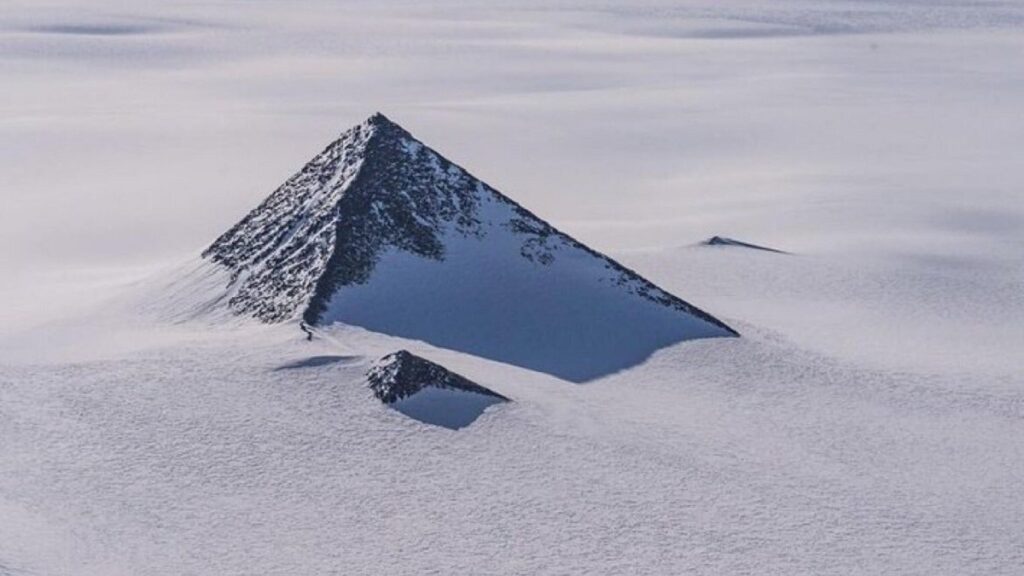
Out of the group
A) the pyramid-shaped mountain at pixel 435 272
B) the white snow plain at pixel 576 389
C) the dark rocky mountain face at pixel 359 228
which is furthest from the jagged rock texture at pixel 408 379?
the dark rocky mountain face at pixel 359 228

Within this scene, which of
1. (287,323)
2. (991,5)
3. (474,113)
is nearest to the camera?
(287,323)

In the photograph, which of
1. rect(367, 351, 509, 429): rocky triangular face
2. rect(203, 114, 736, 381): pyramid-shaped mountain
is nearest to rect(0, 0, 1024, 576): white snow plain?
rect(367, 351, 509, 429): rocky triangular face

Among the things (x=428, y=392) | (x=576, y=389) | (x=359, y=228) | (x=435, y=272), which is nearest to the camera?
(x=428, y=392)

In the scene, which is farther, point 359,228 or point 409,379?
point 359,228

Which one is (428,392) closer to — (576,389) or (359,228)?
(576,389)

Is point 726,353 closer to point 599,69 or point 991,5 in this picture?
point 599,69

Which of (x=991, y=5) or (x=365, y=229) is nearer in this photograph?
(x=365, y=229)

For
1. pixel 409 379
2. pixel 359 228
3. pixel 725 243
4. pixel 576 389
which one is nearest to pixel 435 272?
pixel 359 228

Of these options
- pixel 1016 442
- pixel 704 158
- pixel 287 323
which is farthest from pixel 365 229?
pixel 704 158
